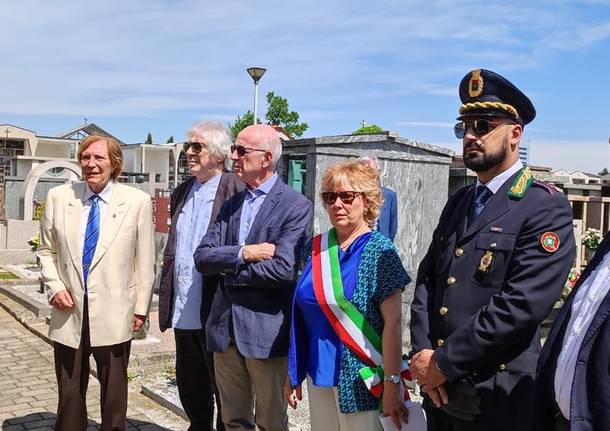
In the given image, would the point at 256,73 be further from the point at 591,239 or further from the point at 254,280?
the point at 254,280

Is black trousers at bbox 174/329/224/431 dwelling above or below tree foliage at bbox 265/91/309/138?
below

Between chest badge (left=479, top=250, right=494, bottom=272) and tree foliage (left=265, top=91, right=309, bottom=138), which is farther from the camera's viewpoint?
tree foliage (left=265, top=91, right=309, bottom=138)

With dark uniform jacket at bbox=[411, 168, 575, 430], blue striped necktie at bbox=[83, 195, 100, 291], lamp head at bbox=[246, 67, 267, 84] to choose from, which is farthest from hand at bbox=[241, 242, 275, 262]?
lamp head at bbox=[246, 67, 267, 84]

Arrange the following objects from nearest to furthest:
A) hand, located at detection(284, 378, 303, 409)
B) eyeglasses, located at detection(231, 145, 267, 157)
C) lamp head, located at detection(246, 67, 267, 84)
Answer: hand, located at detection(284, 378, 303, 409) → eyeglasses, located at detection(231, 145, 267, 157) → lamp head, located at detection(246, 67, 267, 84)

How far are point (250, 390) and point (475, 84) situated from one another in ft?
6.51

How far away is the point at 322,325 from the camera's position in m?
2.76

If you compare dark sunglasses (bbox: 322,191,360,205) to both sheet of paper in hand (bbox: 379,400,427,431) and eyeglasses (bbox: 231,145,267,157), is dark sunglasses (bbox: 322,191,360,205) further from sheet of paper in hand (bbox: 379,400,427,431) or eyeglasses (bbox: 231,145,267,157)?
sheet of paper in hand (bbox: 379,400,427,431)

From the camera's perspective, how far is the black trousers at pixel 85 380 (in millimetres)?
3691

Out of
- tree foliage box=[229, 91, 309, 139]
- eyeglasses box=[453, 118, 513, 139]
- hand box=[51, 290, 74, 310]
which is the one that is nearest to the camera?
eyeglasses box=[453, 118, 513, 139]

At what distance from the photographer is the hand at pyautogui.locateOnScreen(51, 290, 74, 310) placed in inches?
142

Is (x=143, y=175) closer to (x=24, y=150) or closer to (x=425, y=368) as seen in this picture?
(x=24, y=150)

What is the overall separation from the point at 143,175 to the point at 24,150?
1950 centimetres

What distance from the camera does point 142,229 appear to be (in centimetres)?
383

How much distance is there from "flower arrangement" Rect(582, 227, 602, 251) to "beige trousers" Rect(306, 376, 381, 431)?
749cm
